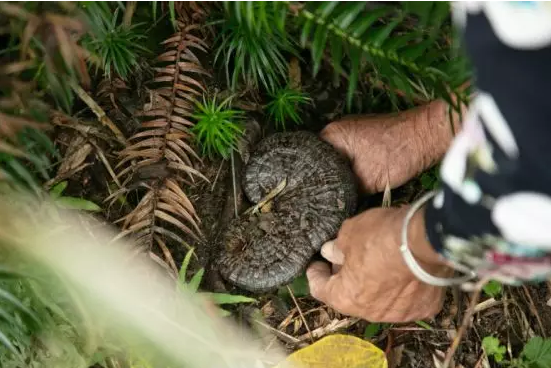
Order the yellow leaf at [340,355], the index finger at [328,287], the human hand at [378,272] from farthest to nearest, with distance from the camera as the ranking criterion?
the yellow leaf at [340,355], the index finger at [328,287], the human hand at [378,272]

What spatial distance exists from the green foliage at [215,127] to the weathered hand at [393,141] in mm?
342

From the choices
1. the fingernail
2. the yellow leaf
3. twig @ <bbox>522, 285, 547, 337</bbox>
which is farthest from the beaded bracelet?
twig @ <bbox>522, 285, 547, 337</bbox>

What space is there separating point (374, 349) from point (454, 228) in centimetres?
109

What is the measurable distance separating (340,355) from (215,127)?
87cm

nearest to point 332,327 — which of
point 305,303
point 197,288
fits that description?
point 305,303

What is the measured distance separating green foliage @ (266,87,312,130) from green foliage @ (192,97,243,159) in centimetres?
14

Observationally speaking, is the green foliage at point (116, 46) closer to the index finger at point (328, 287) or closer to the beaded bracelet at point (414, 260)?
the index finger at point (328, 287)

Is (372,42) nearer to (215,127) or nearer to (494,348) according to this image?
(215,127)

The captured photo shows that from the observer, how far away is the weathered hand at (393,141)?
7.50ft

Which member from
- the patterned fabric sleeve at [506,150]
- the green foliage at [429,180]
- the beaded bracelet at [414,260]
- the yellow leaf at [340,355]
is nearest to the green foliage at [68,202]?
the yellow leaf at [340,355]

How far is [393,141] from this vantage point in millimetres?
2307

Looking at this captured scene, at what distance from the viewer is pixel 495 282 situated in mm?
2301

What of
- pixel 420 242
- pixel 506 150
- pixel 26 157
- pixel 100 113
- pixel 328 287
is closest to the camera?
pixel 506 150

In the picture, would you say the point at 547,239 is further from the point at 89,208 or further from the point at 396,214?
the point at 89,208
